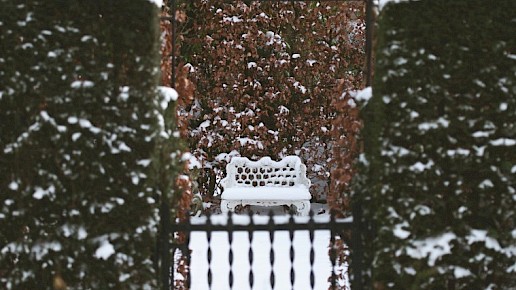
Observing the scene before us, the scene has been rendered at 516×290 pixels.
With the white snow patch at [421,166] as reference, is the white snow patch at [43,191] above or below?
below

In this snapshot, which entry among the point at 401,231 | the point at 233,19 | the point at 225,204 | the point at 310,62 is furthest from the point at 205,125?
the point at 401,231

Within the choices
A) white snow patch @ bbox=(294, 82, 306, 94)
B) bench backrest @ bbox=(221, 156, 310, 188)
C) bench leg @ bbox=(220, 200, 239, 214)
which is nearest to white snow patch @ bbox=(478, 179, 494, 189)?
bench leg @ bbox=(220, 200, 239, 214)

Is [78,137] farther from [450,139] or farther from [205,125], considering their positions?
[205,125]

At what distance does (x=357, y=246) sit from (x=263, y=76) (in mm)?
8223

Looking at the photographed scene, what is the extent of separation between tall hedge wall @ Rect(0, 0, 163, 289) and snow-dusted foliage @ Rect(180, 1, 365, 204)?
7672 mm

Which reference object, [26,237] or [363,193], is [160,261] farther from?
[363,193]

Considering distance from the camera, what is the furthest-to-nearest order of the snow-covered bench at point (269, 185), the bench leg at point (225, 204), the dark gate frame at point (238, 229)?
1. the bench leg at point (225, 204)
2. the snow-covered bench at point (269, 185)
3. the dark gate frame at point (238, 229)

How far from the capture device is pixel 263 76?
1183 centimetres

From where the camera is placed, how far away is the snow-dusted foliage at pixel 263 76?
11.5 metres

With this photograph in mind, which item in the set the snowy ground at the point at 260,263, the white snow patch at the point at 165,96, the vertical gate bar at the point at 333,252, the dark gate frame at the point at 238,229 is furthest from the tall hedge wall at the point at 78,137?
the snowy ground at the point at 260,263

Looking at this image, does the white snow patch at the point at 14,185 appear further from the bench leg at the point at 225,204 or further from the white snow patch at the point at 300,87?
the white snow patch at the point at 300,87

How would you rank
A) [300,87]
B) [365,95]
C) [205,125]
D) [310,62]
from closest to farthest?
1. [365,95]
2. [205,125]
3. [300,87]
4. [310,62]

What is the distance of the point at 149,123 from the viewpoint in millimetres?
3486

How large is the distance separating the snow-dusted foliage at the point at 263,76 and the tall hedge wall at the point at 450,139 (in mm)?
7863
